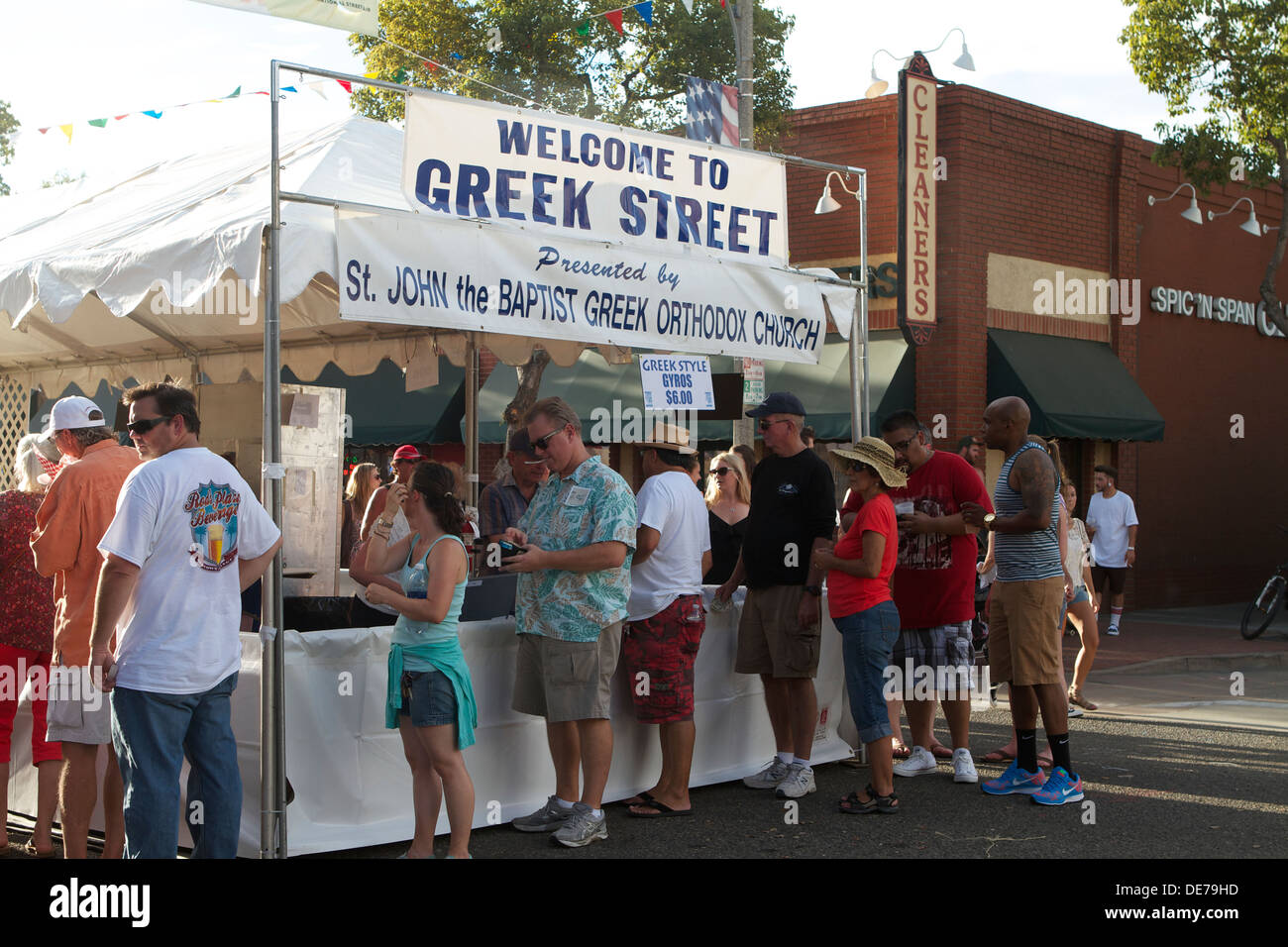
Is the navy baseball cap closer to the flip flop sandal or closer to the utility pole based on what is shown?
the flip flop sandal

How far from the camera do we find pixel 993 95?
16.1 meters

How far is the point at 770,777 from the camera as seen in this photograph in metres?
7.48

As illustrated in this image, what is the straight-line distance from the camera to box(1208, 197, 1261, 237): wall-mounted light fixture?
19.8 m

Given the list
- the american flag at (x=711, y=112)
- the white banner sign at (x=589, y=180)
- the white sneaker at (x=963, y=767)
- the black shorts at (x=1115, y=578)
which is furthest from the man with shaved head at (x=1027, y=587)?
the black shorts at (x=1115, y=578)

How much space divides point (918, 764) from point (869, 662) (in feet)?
4.24

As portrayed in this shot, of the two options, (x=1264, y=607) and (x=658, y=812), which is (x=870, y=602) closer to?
(x=658, y=812)

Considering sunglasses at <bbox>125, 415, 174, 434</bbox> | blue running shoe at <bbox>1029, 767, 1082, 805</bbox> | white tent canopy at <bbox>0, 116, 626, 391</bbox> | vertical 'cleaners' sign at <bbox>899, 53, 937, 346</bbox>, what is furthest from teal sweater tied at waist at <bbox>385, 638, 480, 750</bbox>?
vertical 'cleaners' sign at <bbox>899, 53, 937, 346</bbox>

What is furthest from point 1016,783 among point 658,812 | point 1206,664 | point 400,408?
point 400,408

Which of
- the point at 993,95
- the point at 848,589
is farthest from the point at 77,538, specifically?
the point at 993,95

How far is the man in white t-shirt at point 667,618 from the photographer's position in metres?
6.67

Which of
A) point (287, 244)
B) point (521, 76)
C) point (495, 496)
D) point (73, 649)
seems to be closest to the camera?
point (73, 649)

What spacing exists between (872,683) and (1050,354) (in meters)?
10.9

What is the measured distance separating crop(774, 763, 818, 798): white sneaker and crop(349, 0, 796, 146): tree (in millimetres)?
13724

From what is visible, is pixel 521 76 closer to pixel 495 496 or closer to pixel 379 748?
pixel 495 496
